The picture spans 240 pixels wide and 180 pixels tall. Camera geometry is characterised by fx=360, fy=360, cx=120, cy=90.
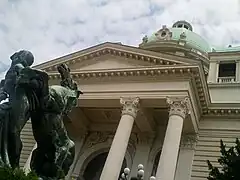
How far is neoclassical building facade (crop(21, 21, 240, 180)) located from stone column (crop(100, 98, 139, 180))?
0.15 ft

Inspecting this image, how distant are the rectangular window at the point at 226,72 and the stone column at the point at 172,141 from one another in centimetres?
889

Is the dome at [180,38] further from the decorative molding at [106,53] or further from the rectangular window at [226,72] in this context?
the decorative molding at [106,53]

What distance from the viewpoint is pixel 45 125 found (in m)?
5.61

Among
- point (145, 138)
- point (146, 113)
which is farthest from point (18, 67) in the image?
point (145, 138)

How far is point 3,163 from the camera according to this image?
490cm

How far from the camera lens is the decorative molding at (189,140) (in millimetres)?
20859

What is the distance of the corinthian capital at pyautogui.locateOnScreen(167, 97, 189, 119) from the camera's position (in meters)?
18.3

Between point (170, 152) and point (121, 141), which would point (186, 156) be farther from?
point (121, 141)

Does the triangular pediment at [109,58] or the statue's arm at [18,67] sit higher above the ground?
the triangular pediment at [109,58]

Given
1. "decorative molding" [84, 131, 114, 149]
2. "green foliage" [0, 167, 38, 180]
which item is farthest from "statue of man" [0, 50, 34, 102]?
"decorative molding" [84, 131, 114, 149]

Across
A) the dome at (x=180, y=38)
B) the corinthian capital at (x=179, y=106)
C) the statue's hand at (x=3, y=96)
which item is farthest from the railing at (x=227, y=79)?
the statue's hand at (x=3, y=96)

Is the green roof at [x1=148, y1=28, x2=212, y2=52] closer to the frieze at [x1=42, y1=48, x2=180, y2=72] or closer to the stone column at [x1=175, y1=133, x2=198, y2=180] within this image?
the frieze at [x1=42, y1=48, x2=180, y2=72]

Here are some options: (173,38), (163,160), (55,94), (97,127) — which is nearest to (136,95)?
(163,160)

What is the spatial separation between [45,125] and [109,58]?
54.7 ft
